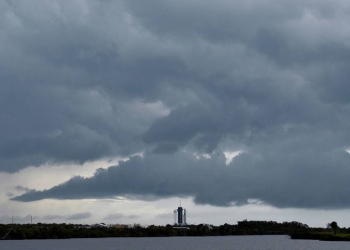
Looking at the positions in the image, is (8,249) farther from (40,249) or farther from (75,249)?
(75,249)

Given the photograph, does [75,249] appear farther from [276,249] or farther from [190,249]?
[276,249]

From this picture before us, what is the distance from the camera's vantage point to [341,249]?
480 ft

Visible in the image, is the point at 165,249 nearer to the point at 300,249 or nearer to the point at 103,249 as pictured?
the point at 103,249

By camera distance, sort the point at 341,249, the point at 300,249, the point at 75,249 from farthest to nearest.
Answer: the point at 75,249, the point at 300,249, the point at 341,249

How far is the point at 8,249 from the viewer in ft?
589

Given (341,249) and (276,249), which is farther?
(276,249)

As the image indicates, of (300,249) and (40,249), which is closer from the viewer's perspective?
(300,249)

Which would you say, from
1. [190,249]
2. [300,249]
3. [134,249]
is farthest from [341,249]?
[134,249]

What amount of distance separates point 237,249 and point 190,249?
1526 cm

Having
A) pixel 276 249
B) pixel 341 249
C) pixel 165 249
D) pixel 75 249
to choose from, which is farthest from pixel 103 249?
pixel 341 249

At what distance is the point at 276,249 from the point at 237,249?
41.1ft

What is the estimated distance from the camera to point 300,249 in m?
162

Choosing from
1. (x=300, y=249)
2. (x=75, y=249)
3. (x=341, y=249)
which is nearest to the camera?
(x=341, y=249)

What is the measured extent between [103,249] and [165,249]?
21212 millimetres
